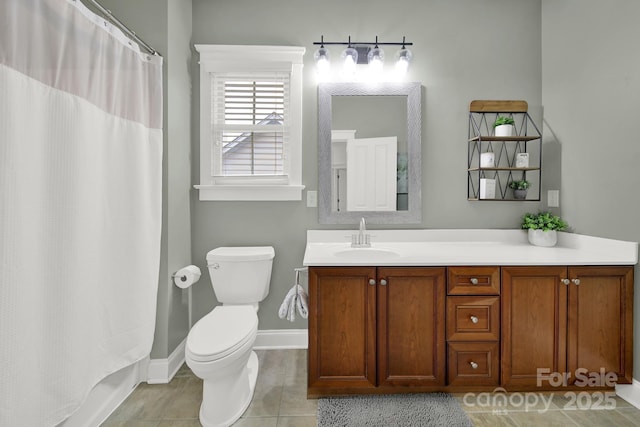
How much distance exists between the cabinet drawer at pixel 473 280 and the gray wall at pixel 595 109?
749mm

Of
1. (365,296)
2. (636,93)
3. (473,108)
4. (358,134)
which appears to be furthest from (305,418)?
(636,93)

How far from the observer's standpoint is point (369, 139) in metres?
2.37

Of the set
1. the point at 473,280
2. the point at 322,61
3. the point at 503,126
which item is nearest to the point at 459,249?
the point at 473,280

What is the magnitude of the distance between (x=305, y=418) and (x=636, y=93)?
2376mm

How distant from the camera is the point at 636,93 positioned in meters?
1.72

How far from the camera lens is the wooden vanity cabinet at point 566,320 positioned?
5.77 feet

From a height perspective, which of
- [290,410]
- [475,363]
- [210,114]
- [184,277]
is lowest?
[290,410]

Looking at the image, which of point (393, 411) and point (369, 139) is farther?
point (369, 139)

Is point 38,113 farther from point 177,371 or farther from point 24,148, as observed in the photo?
point 177,371

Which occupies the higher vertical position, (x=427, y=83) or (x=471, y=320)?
(x=427, y=83)

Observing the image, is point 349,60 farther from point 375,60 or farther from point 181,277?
point 181,277

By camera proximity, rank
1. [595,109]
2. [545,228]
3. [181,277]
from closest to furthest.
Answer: [595,109], [181,277], [545,228]

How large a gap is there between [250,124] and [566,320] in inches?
89.0

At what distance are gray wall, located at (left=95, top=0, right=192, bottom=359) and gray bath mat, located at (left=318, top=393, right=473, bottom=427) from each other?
3.47ft
